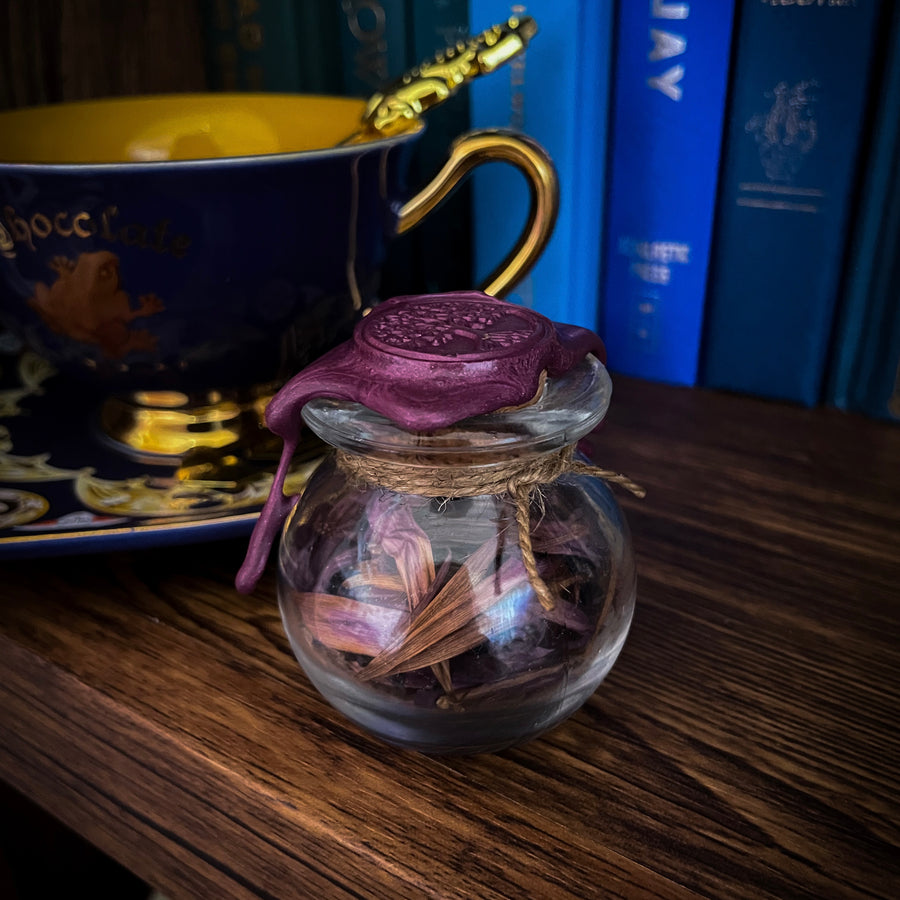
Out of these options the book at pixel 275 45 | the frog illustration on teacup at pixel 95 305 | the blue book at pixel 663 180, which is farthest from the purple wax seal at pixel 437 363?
the book at pixel 275 45

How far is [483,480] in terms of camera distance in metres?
0.24

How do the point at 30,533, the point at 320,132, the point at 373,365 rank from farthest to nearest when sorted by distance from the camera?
the point at 320,132, the point at 30,533, the point at 373,365

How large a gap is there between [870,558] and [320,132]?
0.37 meters

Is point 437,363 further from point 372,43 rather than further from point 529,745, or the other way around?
point 372,43

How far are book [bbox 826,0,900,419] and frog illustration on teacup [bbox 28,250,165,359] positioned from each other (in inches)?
13.7

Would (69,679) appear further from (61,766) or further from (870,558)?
(870,558)

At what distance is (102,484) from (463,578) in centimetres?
22

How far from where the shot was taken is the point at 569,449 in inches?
10.3

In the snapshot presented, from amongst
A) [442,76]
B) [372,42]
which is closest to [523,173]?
[442,76]

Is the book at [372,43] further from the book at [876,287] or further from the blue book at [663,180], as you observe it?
the book at [876,287]

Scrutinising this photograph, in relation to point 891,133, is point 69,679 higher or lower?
lower

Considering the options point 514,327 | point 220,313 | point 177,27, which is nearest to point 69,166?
point 220,313

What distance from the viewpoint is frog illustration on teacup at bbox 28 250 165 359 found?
34 centimetres

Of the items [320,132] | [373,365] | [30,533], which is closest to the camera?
[373,365]
